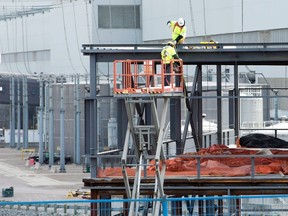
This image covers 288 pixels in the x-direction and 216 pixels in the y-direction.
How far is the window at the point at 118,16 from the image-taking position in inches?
2908

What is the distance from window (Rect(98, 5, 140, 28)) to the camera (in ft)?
242

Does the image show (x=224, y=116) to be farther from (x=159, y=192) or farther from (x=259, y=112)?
(x=159, y=192)

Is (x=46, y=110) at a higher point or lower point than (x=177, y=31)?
lower

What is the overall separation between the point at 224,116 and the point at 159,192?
33.8 metres

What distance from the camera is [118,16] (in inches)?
2940

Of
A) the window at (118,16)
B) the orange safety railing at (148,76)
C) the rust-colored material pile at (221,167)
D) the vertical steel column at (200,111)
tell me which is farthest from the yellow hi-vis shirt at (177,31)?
the window at (118,16)

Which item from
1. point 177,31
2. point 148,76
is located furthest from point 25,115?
point 148,76

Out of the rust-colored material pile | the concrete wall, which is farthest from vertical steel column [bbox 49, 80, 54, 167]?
the rust-colored material pile

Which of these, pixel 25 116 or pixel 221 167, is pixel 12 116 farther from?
pixel 221 167

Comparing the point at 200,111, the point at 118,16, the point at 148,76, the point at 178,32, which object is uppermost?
the point at 118,16

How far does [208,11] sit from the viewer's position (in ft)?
201

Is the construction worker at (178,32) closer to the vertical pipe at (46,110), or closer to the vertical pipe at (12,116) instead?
the vertical pipe at (46,110)

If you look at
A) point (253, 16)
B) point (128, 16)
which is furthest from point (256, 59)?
point (128, 16)

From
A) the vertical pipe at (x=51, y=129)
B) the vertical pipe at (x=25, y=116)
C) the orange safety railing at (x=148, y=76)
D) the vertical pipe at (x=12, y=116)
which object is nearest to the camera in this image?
the orange safety railing at (x=148, y=76)
